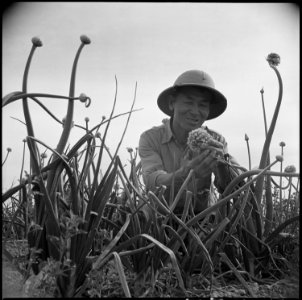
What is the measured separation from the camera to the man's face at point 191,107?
5.94 feet

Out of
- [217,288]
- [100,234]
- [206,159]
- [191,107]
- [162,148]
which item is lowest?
[217,288]

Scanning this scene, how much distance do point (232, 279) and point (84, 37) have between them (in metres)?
0.74

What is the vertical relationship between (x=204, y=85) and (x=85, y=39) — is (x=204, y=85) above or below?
above

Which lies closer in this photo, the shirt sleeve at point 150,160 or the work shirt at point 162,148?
the shirt sleeve at point 150,160

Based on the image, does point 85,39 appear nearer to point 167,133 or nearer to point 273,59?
point 273,59

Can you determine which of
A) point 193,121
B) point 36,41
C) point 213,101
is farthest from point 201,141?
point 213,101

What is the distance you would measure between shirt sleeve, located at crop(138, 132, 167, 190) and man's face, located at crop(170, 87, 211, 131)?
0.64 ft

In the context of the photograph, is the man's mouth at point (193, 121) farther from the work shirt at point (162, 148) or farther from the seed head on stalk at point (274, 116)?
the seed head on stalk at point (274, 116)

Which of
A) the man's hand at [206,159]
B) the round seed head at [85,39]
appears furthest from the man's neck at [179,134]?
the round seed head at [85,39]

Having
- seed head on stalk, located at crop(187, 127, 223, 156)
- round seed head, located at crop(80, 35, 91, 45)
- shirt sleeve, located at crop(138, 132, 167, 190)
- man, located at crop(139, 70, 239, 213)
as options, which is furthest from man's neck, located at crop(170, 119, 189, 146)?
round seed head, located at crop(80, 35, 91, 45)

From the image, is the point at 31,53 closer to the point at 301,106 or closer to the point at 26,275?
the point at 26,275

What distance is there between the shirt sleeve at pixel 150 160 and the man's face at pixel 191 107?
0.64 feet

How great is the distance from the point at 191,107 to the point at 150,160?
0.31 metres

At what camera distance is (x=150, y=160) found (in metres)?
1.86
